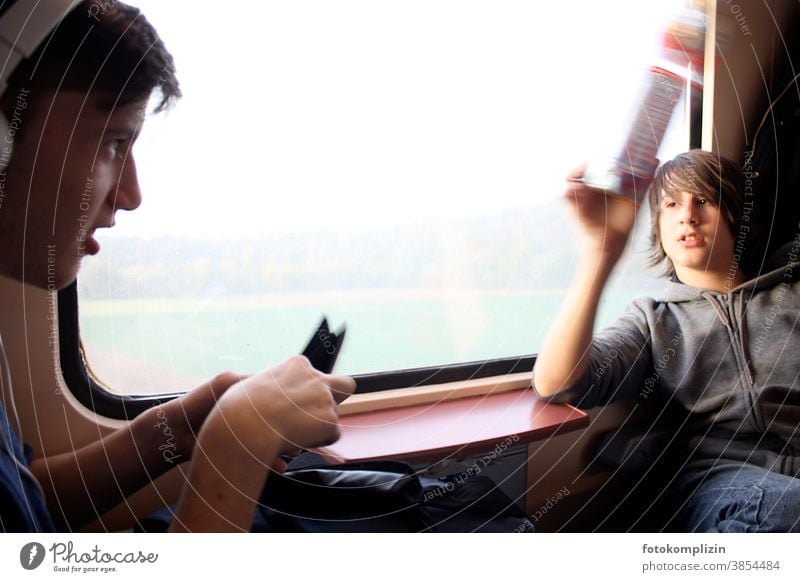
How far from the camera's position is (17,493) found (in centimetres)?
38

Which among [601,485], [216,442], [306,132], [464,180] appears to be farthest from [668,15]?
[216,442]

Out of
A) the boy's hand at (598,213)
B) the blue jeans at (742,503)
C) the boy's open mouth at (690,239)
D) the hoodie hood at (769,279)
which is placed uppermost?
the boy's hand at (598,213)

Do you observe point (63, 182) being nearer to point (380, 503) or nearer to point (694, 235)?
point (380, 503)

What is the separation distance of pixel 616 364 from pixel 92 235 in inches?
19.5

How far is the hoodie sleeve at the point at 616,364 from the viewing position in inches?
18.6

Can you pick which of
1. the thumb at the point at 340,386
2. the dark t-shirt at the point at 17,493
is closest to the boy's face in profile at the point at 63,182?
the dark t-shirt at the point at 17,493

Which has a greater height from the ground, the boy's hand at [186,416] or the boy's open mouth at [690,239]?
the boy's open mouth at [690,239]

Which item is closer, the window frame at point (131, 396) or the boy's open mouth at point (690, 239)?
the window frame at point (131, 396)

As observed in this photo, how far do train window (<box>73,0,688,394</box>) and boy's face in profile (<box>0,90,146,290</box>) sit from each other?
0.01 metres

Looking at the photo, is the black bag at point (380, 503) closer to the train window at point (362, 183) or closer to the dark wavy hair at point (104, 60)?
the train window at point (362, 183)

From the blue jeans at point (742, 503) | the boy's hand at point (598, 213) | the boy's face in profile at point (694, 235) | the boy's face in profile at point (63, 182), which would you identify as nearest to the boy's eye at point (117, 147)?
the boy's face in profile at point (63, 182)

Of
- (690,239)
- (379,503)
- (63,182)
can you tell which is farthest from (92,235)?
(690,239)

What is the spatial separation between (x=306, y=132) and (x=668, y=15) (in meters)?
0.39
